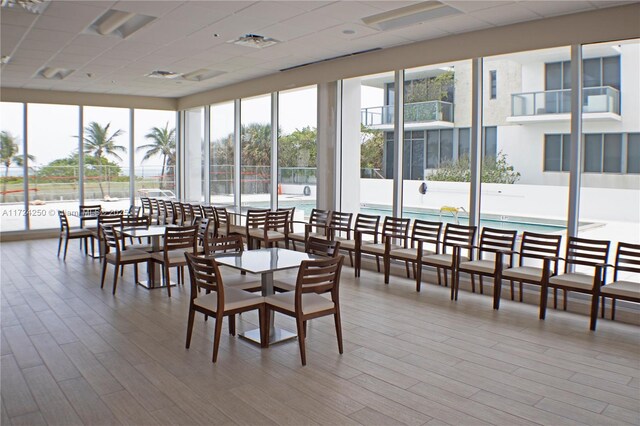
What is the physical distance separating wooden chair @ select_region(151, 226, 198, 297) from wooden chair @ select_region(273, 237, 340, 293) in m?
1.70

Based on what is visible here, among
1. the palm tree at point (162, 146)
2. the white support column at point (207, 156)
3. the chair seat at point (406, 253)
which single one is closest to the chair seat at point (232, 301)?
the chair seat at point (406, 253)

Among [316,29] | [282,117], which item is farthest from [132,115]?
[316,29]

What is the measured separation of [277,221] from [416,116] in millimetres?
2804

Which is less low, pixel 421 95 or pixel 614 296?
pixel 421 95

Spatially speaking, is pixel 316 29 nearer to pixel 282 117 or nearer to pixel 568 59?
pixel 568 59

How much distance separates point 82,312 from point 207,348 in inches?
75.4

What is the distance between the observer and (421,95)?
7.76 metres

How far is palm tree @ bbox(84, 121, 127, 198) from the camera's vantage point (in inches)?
494

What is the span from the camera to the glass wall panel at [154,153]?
13.2 metres

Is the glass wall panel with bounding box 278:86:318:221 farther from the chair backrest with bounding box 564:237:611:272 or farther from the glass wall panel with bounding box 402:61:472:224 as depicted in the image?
the chair backrest with bounding box 564:237:611:272

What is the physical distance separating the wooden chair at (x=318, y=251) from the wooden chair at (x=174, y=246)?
170cm

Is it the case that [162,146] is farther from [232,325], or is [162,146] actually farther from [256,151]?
[232,325]

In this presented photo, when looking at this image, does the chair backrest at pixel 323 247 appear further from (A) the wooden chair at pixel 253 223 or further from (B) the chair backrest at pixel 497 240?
(A) the wooden chair at pixel 253 223

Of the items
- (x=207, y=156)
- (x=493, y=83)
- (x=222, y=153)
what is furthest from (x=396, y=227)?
(x=207, y=156)
